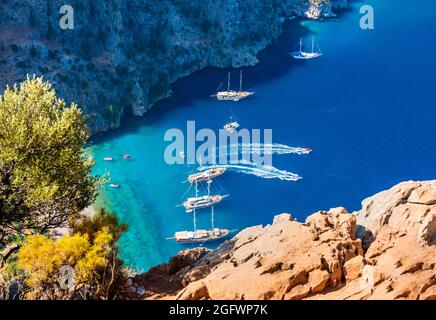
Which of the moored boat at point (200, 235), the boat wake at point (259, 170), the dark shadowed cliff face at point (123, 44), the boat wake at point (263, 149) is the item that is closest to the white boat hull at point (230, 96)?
the dark shadowed cliff face at point (123, 44)

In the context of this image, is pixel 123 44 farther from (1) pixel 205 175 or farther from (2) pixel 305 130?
(1) pixel 205 175

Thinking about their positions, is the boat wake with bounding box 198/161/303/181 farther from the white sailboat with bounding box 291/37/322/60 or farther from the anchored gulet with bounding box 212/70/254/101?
the white sailboat with bounding box 291/37/322/60

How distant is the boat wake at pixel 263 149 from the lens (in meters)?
111

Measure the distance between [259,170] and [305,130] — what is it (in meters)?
20.3

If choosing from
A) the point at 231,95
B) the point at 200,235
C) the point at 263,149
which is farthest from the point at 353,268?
the point at 231,95

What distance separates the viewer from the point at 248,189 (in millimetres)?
100750

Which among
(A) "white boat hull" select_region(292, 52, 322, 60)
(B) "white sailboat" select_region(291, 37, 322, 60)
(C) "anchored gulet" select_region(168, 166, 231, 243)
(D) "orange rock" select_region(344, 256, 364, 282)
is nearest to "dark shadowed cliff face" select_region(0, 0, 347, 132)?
(B) "white sailboat" select_region(291, 37, 322, 60)

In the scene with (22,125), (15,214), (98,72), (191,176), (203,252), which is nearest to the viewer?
(22,125)

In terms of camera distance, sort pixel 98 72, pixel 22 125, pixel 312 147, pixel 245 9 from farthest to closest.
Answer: pixel 245 9 < pixel 98 72 < pixel 312 147 < pixel 22 125

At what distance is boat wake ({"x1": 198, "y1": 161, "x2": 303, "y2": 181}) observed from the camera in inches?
4085

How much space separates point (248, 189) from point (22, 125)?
7162cm
